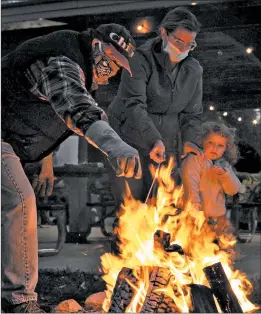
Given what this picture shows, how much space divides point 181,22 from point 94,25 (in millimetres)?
841

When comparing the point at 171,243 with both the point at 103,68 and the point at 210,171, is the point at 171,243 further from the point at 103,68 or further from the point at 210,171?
the point at 103,68

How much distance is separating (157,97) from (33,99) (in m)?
1.00

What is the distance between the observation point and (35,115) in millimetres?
2602

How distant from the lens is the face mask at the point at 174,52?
3344 millimetres

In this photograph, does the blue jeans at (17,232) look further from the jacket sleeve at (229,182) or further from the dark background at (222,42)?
the dark background at (222,42)

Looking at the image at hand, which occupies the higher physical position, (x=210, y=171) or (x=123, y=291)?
(x=210, y=171)

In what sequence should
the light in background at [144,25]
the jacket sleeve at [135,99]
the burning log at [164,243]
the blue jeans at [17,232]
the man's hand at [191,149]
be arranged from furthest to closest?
the light in background at [144,25]
the man's hand at [191,149]
the jacket sleeve at [135,99]
the burning log at [164,243]
the blue jeans at [17,232]

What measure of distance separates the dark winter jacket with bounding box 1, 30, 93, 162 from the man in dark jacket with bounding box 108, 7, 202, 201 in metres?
0.74

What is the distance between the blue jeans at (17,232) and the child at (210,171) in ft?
3.68

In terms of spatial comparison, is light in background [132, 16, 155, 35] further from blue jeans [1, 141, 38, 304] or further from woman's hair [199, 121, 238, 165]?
blue jeans [1, 141, 38, 304]

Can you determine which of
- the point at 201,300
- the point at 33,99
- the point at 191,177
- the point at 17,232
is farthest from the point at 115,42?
the point at 201,300

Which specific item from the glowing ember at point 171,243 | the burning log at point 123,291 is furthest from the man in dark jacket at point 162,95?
the burning log at point 123,291

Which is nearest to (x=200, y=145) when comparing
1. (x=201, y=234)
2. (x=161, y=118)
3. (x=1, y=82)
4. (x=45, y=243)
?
(x=161, y=118)

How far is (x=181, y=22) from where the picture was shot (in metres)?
3.36
